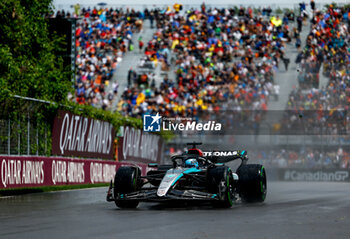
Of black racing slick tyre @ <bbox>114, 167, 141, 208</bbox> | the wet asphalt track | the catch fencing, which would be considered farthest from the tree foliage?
the wet asphalt track

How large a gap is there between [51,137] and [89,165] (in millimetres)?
3463

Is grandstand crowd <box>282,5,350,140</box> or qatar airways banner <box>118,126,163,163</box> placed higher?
grandstand crowd <box>282,5,350,140</box>

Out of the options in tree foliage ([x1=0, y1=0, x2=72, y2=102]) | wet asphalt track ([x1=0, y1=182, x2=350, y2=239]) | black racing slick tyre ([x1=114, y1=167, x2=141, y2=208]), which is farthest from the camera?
tree foliage ([x1=0, y1=0, x2=72, y2=102])

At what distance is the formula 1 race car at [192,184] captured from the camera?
11.3 m

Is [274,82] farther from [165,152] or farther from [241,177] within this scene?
[241,177]

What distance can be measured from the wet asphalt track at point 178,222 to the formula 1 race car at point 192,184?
→ 252 mm

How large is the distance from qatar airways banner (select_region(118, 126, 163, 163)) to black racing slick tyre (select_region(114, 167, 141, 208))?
684 inches

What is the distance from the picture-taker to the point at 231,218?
9.64m

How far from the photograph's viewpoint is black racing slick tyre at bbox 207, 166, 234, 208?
1130 centimetres

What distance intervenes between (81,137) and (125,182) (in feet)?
41.5

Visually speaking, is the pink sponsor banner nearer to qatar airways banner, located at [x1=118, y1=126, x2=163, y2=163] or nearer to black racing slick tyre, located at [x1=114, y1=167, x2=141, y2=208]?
qatar airways banner, located at [x1=118, y1=126, x2=163, y2=163]

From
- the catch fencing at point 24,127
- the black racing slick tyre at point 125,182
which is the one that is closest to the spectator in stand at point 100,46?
the catch fencing at point 24,127

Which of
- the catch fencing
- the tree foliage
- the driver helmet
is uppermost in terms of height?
the tree foliage

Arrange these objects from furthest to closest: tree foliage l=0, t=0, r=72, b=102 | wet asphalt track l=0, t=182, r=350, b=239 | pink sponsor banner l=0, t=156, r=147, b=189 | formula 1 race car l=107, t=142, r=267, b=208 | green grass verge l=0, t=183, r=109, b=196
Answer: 1. tree foliage l=0, t=0, r=72, b=102
2. green grass verge l=0, t=183, r=109, b=196
3. pink sponsor banner l=0, t=156, r=147, b=189
4. formula 1 race car l=107, t=142, r=267, b=208
5. wet asphalt track l=0, t=182, r=350, b=239
